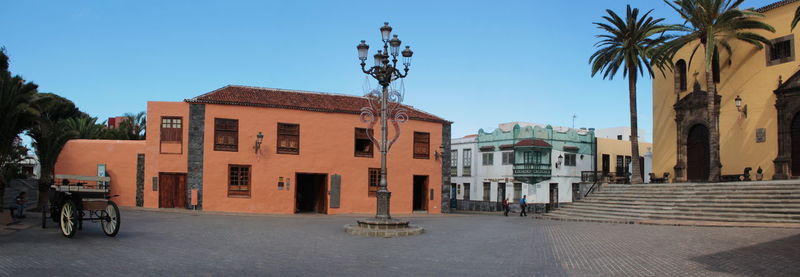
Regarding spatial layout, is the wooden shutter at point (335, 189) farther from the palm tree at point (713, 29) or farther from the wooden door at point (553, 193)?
the wooden door at point (553, 193)

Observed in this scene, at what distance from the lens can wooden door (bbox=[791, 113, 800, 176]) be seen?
2352 cm

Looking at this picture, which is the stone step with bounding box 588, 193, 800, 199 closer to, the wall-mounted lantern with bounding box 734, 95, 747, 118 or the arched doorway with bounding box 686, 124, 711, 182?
the arched doorway with bounding box 686, 124, 711, 182

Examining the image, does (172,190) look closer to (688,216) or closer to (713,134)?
(688,216)

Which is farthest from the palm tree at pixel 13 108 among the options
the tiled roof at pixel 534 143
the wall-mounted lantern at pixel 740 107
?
the tiled roof at pixel 534 143

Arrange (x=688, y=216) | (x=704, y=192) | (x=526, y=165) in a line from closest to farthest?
(x=688, y=216) → (x=704, y=192) → (x=526, y=165)

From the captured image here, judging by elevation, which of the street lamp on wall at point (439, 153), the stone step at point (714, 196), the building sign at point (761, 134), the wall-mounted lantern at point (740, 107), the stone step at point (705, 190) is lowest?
the stone step at point (714, 196)

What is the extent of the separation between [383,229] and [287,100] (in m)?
13.9

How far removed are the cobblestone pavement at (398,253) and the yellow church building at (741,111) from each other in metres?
11.1

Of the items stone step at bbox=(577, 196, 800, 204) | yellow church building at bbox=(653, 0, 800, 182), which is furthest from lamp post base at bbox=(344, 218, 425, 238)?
yellow church building at bbox=(653, 0, 800, 182)

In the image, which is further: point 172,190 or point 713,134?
point 172,190

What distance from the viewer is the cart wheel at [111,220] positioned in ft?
41.5

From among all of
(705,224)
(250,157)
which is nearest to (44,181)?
(250,157)

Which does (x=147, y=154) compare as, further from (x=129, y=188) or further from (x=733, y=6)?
(x=733, y=6)

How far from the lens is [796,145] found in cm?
2358
